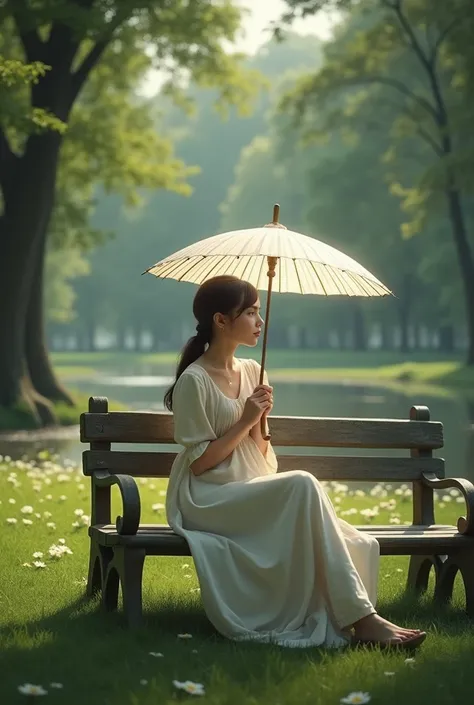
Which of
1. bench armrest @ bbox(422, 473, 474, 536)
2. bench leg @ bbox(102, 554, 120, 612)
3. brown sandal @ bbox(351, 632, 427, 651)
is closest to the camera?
brown sandal @ bbox(351, 632, 427, 651)

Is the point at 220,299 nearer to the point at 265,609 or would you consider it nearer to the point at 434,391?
the point at 265,609

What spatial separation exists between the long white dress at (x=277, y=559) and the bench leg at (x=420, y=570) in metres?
1.20

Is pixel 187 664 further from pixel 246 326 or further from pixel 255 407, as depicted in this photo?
pixel 246 326

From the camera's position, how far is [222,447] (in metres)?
6.02

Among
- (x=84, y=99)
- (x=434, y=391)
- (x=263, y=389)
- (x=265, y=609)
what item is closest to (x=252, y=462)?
(x=263, y=389)

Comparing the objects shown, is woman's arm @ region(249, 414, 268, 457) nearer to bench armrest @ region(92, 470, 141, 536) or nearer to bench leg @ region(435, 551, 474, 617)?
bench armrest @ region(92, 470, 141, 536)

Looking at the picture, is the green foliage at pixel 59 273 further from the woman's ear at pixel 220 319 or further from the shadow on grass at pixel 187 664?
the shadow on grass at pixel 187 664

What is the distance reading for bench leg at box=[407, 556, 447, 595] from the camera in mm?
7039

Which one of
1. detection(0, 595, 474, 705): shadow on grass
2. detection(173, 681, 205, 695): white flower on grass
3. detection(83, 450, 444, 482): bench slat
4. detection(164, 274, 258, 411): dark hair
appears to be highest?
detection(164, 274, 258, 411): dark hair

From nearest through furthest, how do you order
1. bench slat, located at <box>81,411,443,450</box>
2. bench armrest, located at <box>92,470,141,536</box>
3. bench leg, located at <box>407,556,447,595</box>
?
bench armrest, located at <box>92,470,141,536</box>
bench slat, located at <box>81,411,443,450</box>
bench leg, located at <box>407,556,447,595</box>

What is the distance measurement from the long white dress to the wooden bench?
0.20m

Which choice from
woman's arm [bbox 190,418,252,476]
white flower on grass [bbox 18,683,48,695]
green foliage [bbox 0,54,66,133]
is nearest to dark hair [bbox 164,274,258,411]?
woman's arm [bbox 190,418,252,476]

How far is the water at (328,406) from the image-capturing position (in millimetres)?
16062

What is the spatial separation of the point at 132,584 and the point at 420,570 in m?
2.12
